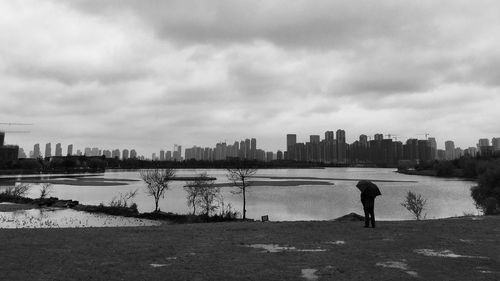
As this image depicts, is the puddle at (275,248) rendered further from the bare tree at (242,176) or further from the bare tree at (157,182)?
the bare tree at (157,182)

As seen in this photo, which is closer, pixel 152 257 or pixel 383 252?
pixel 152 257

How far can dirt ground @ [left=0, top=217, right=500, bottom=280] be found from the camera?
438 inches

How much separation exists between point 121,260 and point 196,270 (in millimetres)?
2957

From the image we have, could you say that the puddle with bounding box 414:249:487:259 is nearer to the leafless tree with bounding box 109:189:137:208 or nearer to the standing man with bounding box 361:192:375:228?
the standing man with bounding box 361:192:375:228

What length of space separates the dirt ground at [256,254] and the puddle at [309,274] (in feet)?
0.09

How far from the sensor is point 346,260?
12.9 m

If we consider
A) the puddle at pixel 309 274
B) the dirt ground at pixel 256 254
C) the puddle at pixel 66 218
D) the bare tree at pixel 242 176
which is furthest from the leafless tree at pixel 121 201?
the puddle at pixel 309 274

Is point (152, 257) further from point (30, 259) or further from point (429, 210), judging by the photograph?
point (429, 210)

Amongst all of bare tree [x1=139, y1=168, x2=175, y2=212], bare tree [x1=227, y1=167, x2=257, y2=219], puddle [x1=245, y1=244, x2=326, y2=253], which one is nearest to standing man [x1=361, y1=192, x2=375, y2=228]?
puddle [x1=245, y1=244, x2=326, y2=253]

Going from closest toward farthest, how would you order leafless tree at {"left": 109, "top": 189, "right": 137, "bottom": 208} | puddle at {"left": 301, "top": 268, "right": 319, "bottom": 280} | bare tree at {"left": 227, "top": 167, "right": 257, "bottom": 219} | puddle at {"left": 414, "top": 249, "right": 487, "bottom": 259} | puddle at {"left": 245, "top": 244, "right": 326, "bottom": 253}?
1. puddle at {"left": 301, "top": 268, "right": 319, "bottom": 280}
2. puddle at {"left": 414, "top": 249, "right": 487, "bottom": 259}
3. puddle at {"left": 245, "top": 244, "right": 326, "bottom": 253}
4. bare tree at {"left": 227, "top": 167, "right": 257, "bottom": 219}
5. leafless tree at {"left": 109, "top": 189, "right": 137, "bottom": 208}

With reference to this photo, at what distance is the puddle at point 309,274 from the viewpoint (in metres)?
10.8

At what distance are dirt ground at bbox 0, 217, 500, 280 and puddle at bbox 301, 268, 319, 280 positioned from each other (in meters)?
0.03

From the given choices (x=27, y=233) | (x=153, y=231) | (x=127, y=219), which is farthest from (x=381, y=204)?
(x=27, y=233)

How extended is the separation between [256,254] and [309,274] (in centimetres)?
326
